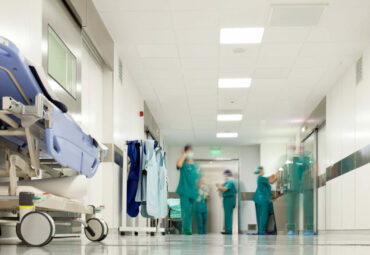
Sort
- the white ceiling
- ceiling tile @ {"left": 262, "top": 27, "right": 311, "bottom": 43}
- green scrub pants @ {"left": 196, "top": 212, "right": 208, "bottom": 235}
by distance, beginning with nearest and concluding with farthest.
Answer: the white ceiling < ceiling tile @ {"left": 262, "top": 27, "right": 311, "bottom": 43} < green scrub pants @ {"left": 196, "top": 212, "right": 208, "bottom": 235}

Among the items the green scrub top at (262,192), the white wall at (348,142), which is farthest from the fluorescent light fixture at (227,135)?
the white wall at (348,142)

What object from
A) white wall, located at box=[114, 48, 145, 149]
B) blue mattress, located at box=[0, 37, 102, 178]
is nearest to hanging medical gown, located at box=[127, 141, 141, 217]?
white wall, located at box=[114, 48, 145, 149]

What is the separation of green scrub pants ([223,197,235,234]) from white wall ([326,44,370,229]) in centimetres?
192

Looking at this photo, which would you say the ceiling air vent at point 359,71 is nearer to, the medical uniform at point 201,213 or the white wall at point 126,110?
the white wall at point 126,110

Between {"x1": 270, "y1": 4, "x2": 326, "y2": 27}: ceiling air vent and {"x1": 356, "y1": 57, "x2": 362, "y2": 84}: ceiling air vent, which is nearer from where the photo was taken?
{"x1": 270, "y1": 4, "x2": 326, "y2": 27}: ceiling air vent

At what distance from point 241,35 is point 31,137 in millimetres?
4416

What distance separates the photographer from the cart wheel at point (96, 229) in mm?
3146

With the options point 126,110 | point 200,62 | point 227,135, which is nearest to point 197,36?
point 200,62

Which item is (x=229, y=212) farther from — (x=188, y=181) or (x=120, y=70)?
(x=120, y=70)

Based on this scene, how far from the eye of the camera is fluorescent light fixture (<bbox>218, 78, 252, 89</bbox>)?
8447 millimetres

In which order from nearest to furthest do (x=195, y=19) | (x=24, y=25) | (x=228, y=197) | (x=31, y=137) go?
(x=31, y=137) → (x=24, y=25) → (x=195, y=19) → (x=228, y=197)

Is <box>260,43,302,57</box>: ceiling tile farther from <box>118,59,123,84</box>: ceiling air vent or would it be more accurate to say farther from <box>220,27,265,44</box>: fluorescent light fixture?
<box>118,59,123,84</box>: ceiling air vent

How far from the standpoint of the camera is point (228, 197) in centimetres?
1038

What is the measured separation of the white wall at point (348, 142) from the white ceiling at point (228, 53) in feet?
1.08
